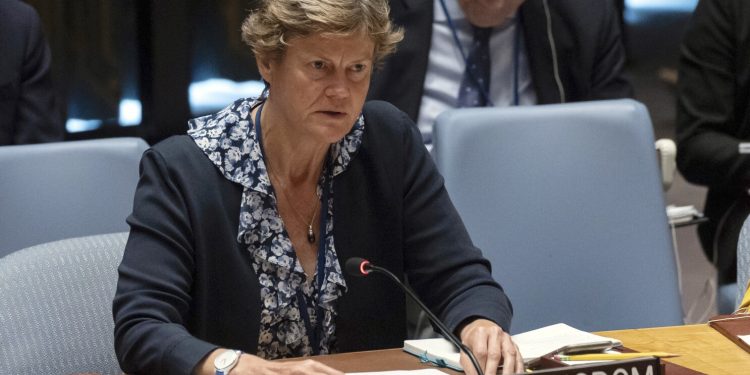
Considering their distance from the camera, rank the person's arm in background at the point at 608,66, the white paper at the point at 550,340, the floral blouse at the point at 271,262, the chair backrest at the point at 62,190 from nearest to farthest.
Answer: the white paper at the point at 550,340 → the floral blouse at the point at 271,262 → the chair backrest at the point at 62,190 → the person's arm in background at the point at 608,66

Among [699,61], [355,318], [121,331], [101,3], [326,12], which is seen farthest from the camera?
[101,3]

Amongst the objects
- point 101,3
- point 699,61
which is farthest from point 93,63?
point 699,61

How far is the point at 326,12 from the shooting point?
211 cm

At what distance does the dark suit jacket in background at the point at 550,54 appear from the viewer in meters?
3.27

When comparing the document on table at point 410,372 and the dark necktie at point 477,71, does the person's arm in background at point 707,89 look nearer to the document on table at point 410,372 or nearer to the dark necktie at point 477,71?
the dark necktie at point 477,71

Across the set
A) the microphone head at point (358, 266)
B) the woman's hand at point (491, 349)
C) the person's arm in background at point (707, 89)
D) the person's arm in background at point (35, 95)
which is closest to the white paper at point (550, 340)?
the woman's hand at point (491, 349)

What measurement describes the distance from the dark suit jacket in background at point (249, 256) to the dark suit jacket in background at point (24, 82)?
156cm

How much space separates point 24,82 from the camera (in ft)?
12.0

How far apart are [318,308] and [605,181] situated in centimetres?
87

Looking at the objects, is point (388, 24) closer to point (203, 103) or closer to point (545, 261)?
point (545, 261)

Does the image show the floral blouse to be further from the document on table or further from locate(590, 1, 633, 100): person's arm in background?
locate(590, 1, 633, 100): person's arm in background

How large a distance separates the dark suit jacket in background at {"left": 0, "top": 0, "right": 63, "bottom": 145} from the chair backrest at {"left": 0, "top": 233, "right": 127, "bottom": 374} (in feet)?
5.02

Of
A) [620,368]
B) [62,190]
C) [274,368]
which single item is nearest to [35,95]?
[62,190]

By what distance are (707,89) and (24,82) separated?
201cm
